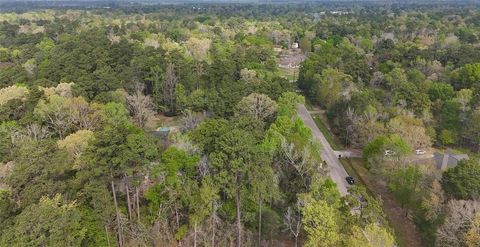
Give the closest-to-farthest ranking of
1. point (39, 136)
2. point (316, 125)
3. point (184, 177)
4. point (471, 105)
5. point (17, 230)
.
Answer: point (17, 230) → point (184, 177) → point (39, 136) → point (471, 105) → point (316, 125)

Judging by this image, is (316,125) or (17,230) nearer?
(17,230)

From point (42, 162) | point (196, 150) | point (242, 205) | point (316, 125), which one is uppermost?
point (42, 162)

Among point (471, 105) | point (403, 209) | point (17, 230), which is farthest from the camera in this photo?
point (471, 105)

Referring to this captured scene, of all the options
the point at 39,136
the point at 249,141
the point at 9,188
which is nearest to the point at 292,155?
the point at 249,141

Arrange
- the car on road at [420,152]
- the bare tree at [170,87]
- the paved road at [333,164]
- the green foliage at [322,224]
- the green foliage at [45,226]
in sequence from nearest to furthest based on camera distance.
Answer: the green foliage at [45,226] < the green foliage at [322,224] < the paved road at [333,164] < the car on road at [420,152] < the bare tree at [170,87]

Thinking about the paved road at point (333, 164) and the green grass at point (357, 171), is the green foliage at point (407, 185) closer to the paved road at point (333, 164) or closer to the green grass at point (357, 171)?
the green grass at point (357, 171)

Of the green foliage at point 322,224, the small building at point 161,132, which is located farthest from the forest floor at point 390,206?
the small building at point 161,132

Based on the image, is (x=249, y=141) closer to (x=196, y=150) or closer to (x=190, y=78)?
(x=196, y=150)
